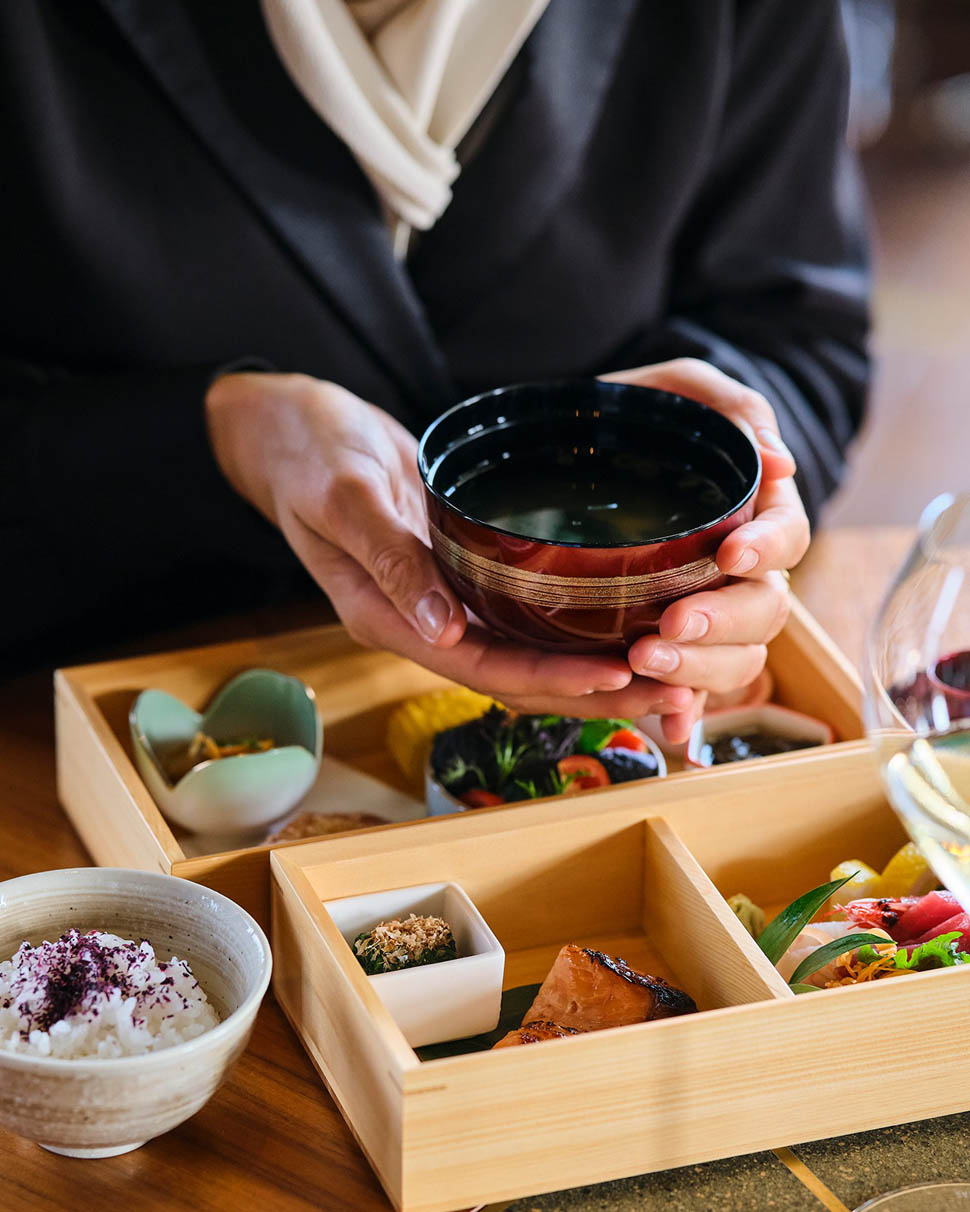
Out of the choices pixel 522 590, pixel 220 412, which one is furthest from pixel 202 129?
pixel 522 590

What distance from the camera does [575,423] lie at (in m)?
0.88

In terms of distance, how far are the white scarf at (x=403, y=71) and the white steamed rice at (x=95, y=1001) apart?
2.50 feet

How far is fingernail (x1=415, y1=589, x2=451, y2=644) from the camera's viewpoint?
83 centimetres

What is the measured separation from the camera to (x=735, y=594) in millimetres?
826

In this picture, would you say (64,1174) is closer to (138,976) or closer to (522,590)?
(138,976)

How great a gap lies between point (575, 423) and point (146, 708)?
39cm

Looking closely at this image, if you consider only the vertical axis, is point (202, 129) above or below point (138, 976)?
above

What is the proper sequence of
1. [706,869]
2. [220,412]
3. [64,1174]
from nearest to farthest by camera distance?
[64,1174]
[706,869]
[220,412]

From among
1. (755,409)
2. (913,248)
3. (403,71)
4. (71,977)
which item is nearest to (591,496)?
(755,409)

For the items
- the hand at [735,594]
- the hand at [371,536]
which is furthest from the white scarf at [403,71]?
the hand at [735,594]

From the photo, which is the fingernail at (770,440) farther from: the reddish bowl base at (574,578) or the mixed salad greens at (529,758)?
the mixed salad greens at (529,758)

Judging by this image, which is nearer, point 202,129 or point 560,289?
point 202,129

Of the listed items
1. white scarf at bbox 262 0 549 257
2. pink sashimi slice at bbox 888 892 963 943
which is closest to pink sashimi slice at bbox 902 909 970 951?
pink sashimi slice at bbox 888 892 963 943

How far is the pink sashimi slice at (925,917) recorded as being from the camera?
0.80 meters
